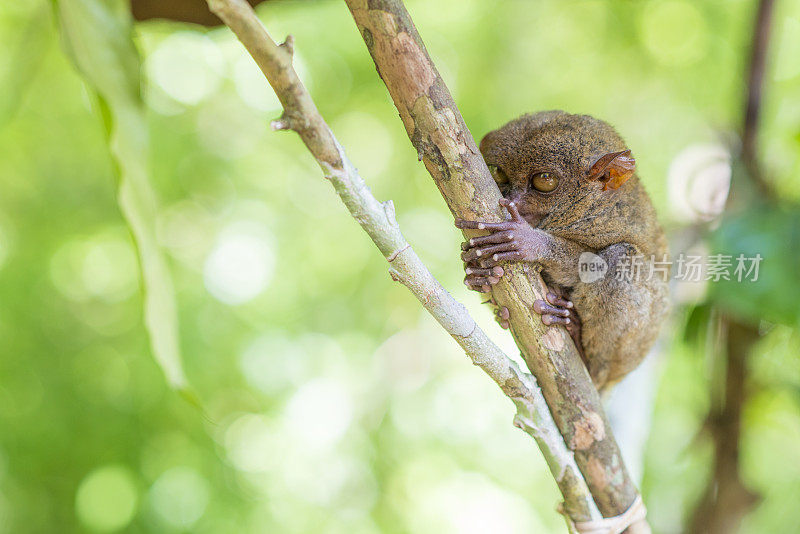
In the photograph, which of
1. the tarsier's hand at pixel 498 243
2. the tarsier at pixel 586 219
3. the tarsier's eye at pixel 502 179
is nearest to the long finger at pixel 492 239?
the tarsier's hand at pixel 498 243

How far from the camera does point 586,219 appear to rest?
7.12 ft

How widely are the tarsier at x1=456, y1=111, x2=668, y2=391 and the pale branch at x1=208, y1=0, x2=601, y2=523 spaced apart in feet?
1.50

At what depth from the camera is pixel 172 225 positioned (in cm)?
534

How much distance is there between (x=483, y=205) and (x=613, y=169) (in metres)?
0.61

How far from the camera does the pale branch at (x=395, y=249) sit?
109 cm

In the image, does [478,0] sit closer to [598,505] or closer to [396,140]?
[396,140]

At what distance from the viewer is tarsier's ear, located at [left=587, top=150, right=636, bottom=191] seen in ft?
6.38

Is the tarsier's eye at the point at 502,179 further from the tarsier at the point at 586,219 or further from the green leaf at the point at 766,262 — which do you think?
the green leaf at the point at 766,262

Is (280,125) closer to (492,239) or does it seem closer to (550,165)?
(492,239)

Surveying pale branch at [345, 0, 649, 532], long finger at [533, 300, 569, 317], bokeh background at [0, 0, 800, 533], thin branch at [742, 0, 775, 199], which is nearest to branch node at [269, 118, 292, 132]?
pale branch at [345, 0, 649, 532]

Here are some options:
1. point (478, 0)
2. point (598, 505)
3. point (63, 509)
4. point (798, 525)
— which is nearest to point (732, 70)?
point (478, 0)

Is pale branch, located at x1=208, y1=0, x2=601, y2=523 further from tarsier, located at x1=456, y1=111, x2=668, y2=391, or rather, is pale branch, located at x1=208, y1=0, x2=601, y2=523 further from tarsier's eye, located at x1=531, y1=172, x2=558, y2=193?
tarsier's eye, located at x1=531, y1=172, x2=558, y2=193

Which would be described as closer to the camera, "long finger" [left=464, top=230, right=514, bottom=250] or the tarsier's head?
"long finger" [left=464, top=230, right=514, bottom=250]

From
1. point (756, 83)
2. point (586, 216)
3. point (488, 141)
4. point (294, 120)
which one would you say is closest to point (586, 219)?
point (586, 216)
